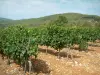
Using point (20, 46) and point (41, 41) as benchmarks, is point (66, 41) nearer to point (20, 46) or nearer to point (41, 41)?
point (41, 41)

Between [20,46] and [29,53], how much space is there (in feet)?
4.86

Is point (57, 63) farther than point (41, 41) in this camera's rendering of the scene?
No

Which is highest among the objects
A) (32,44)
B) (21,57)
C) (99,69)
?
(32,44)

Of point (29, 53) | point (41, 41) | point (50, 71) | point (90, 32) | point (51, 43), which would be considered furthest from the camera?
point (90, 32)

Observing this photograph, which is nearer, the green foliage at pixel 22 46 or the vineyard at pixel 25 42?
the green foliage at pixel 22 46

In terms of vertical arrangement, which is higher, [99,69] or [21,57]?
[21,57]

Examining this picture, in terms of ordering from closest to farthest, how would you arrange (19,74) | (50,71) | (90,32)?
1. (19,74)
2. (50,71)
3. (90,32)

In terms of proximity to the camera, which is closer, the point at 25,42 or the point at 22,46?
the point at 22,46

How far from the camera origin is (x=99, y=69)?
29859 mm

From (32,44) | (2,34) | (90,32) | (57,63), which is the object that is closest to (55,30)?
(57,63)

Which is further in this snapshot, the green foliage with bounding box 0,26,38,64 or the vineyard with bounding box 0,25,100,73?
the vineyard with bounding box 0,25,100,73

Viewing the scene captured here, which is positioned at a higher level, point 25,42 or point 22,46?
point 25,42

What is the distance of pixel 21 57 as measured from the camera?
75.2 ft

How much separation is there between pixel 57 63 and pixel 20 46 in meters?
9.17
